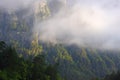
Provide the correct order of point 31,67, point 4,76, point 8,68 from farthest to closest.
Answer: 1. point 31,67
2. point 8,68
3. point 4,76

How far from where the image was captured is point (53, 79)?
424 feet

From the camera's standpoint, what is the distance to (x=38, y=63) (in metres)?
125

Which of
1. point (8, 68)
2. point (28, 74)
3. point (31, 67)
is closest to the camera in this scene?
point (8, 68)

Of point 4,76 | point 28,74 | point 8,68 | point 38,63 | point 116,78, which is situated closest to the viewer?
point 4,76

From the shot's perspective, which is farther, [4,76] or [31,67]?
[31,67]

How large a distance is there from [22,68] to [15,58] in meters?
4.01

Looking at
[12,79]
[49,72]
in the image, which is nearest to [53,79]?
[49,72]

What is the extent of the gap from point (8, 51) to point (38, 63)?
81.8ft

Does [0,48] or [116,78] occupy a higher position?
[0,48]

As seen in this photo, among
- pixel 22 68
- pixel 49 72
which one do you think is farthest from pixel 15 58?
pixel 49 72

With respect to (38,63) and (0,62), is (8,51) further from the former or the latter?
(38,63)

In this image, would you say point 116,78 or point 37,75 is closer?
point 37,75

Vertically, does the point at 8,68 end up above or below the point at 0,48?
below

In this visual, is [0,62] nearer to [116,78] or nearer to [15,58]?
[15,58]
